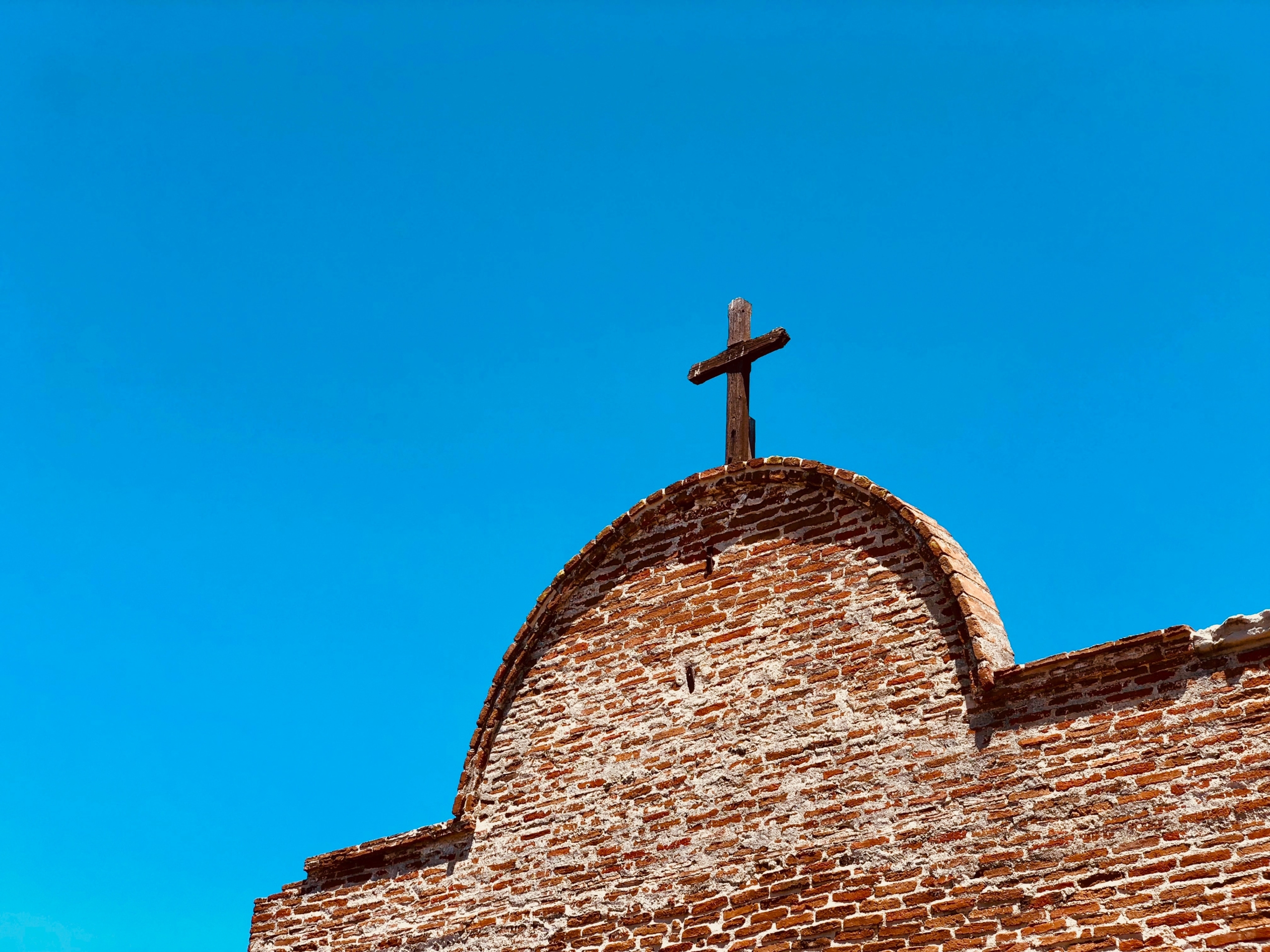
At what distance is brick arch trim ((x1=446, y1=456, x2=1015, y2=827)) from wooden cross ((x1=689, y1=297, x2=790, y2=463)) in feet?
1.71

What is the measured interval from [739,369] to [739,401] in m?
0.32

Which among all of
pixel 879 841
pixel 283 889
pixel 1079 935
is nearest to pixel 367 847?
pixel 283 889

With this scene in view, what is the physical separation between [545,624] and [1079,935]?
4758 millimetres

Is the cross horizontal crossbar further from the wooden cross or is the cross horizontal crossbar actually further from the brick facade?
the brick facade

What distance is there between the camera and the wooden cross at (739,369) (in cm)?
1109

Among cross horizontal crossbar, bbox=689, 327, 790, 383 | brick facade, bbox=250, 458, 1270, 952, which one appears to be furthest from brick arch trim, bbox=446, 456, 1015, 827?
cross horizontal crossbar, bbox=689, 327, 790, 383

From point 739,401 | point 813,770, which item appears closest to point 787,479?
point 739,401

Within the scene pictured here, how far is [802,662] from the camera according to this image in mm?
9492

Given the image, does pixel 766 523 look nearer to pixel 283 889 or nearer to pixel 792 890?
pixel 792 890

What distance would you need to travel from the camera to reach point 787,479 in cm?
1030

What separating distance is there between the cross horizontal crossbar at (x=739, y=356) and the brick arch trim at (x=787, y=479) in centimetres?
126

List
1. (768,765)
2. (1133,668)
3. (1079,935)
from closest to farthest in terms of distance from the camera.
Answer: (1079,935) < (1133,668) < (768,765)

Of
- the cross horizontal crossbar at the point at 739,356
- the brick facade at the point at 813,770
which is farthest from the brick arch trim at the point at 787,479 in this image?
the cross horizontal crossbar at the point at 739,356

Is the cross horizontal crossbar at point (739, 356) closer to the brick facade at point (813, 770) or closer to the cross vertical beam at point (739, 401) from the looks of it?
A: the cross vertical beam at point (739, 401)
